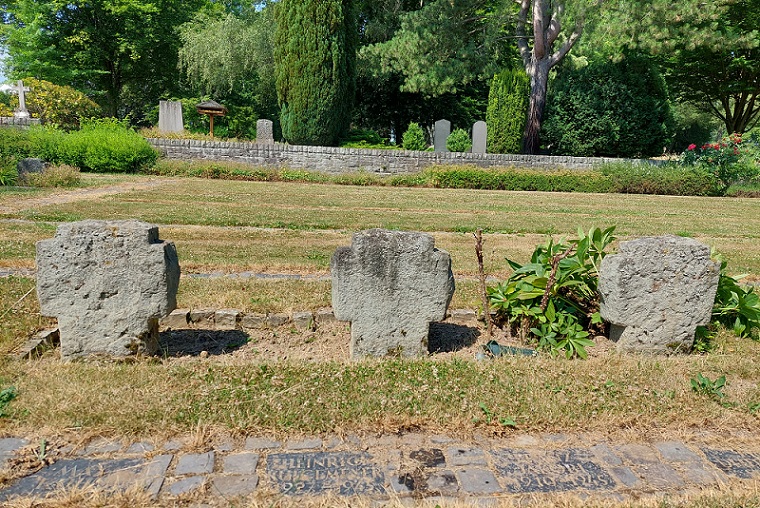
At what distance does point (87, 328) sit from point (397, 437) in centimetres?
223

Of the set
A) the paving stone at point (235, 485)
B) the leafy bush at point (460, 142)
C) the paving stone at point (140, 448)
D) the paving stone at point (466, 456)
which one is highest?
the leafy bush at point (460, 142)

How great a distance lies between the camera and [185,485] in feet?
7.73

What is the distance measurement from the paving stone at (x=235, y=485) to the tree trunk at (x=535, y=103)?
2115 centimetres

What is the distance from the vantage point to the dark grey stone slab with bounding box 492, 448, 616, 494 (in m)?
2.44

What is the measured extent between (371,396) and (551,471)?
1070 mm

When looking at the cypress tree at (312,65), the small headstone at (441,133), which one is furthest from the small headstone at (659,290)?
the cypress tree at (312,65)

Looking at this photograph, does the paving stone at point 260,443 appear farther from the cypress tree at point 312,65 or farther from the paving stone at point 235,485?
the cypress tree at point 312,65

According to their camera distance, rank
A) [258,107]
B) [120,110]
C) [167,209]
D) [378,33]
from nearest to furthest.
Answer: [167,209] < [378,33] < [258,107] < [120,110]

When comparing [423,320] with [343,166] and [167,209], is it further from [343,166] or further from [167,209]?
[343,166]

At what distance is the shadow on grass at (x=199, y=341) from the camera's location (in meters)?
3.99

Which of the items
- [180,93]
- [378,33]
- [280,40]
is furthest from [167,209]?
[180,93]

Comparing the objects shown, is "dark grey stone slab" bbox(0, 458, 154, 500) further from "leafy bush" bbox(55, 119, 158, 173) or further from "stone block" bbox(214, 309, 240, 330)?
"leafy bush" bbox(55, 119, 158, 173)

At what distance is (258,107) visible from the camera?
29484mm

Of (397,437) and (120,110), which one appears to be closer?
(397,437)
